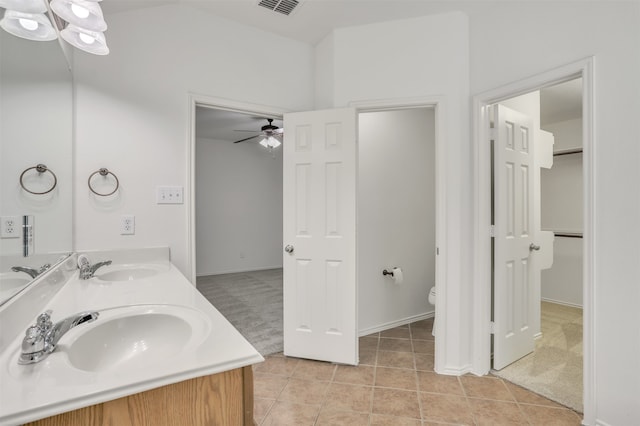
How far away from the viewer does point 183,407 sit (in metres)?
0.73

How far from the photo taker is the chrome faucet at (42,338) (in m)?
0.73

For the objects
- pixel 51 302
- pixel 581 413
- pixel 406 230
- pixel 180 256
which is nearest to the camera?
pixel 51 302

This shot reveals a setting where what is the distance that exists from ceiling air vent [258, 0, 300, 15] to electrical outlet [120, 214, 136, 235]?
1.75 m

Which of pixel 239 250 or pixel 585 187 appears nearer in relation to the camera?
pixel 585 187

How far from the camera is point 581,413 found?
1808mm

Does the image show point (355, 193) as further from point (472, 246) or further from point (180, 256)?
point (180, 256)

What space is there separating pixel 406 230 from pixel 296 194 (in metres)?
1.42

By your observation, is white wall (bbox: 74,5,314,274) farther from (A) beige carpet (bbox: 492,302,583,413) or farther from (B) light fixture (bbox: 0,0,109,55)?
(A) beige carpet (bbox: 492,302,583,413)

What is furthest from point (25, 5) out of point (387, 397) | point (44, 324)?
point (387, 397)

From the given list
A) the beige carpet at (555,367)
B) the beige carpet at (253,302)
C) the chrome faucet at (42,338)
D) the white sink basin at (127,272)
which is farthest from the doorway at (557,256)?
the chrome faucet at (42,338)

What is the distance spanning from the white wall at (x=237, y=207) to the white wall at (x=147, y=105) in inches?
133

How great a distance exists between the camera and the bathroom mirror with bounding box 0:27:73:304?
3.14 ft

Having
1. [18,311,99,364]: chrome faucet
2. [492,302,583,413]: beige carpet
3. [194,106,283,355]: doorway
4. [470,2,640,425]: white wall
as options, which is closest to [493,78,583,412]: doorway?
[492,302,583,413]: beige carpet

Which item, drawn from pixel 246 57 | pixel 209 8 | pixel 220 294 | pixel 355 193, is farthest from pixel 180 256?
pixel 220 294
